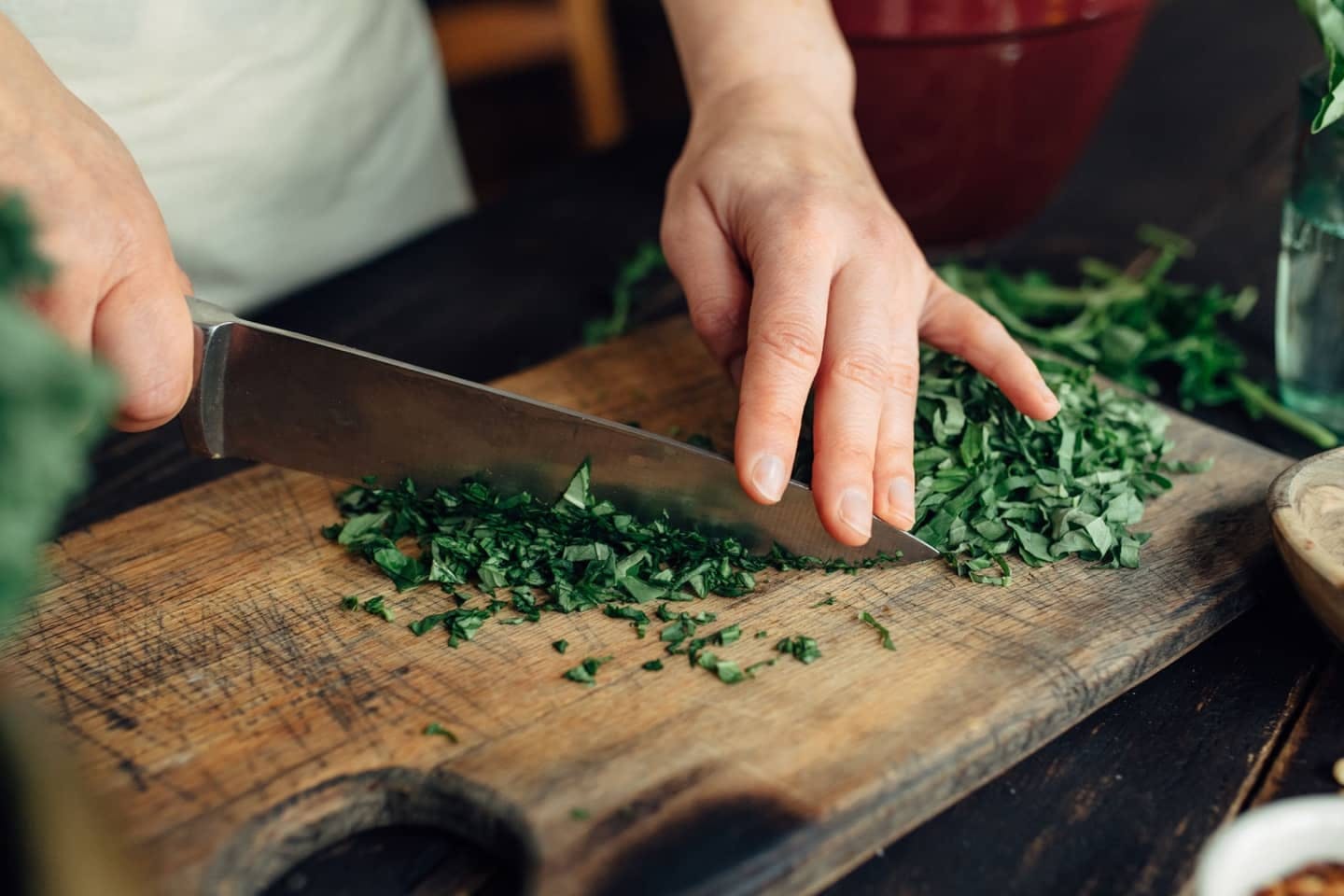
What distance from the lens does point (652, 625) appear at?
1272 mm

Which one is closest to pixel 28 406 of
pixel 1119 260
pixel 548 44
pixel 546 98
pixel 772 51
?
pixel 772 51

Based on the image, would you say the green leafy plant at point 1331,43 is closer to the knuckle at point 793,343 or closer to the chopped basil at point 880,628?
the knuckle at point 793,343

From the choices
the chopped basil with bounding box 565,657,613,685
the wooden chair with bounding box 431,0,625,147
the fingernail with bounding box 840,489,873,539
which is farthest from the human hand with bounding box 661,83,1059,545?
the wooden chair with bounding box 431,0,625,147

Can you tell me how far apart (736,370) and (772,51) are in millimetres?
499

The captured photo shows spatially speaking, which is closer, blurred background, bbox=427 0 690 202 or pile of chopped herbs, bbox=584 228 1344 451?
pile of chopped herbs, bbox=584 228 1344 451

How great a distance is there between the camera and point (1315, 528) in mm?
1213

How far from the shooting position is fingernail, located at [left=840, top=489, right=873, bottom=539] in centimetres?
127

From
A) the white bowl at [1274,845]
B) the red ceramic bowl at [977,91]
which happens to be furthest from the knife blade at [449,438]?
the red ceramic bowl at [977,91]

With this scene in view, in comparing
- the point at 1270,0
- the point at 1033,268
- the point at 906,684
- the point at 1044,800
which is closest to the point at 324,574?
the point at 906,684

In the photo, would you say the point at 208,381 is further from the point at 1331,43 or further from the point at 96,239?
the point at 1331,43

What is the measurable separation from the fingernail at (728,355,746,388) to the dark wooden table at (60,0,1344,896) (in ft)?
1.38

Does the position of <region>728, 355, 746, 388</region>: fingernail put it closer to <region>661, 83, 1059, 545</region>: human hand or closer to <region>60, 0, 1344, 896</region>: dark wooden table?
<region>661, 83, 1059, 545</region>: human hand

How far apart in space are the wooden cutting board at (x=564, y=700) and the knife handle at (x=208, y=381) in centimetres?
14

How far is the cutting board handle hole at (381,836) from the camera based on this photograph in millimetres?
1013
